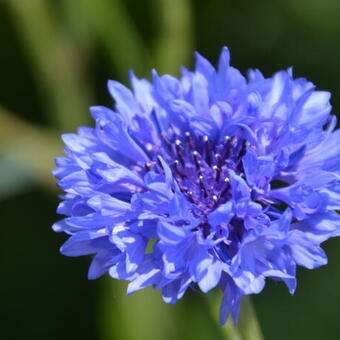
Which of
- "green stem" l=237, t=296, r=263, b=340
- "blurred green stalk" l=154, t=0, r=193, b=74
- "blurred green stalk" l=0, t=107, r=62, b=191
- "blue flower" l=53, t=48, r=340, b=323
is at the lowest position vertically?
"green stem" l=237, t=296, r=263, b=340

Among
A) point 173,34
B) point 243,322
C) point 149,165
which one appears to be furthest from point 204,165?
point 173,34

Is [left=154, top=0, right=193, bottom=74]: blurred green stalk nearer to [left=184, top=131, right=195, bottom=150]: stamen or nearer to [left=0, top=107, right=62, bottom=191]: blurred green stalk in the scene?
[left=0, top=107, right=62, bottom=191]: blurred green stalk

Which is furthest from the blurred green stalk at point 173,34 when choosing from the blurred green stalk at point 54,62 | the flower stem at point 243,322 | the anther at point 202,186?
the flower stem at point 243,322

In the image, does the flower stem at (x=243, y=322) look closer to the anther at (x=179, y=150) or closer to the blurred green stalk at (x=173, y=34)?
the anther at (x=179, y=150)

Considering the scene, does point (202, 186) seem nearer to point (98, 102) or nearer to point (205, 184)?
point (205, 184)

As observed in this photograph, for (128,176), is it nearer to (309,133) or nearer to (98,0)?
(309,133)

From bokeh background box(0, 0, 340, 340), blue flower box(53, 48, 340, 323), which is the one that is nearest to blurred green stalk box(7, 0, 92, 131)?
bokeh background box(0, 0, 340, 340)

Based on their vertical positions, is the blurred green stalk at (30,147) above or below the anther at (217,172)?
above
